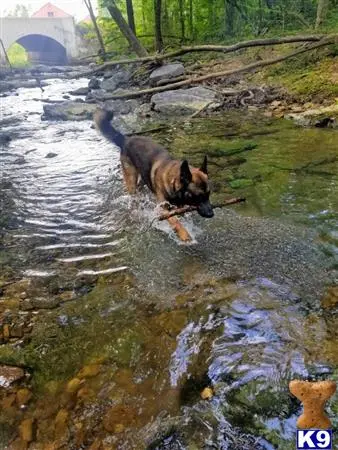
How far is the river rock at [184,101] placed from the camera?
11.1 metres

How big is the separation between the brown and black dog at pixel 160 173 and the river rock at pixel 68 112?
19.3 ft

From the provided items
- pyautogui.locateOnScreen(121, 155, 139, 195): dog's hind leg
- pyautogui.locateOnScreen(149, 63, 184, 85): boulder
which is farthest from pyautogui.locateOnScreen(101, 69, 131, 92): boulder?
pyautogui.locateOnScreen(121, 155, 139, 195): dog's hind leg

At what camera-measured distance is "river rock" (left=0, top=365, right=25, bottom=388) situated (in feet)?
8.93

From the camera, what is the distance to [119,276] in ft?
13.0

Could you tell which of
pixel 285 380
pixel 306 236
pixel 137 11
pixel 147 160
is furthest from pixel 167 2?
pixel 285 380

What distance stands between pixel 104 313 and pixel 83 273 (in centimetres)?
77

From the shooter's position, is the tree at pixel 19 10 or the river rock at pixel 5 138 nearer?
the river rock at pixel 5 138

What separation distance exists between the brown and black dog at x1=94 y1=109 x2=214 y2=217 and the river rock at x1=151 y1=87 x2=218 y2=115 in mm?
4929

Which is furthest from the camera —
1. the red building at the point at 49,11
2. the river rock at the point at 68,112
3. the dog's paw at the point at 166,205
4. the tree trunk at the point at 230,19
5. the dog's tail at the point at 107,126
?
the red building at the point at 49,11

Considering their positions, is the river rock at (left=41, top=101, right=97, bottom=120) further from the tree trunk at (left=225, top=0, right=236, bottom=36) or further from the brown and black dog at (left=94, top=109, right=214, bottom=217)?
the tree trunk at (left=225, top=0, right=236, bottom=36)

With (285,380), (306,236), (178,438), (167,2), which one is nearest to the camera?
(178,438)

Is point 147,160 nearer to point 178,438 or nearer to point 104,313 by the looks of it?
point 104,313

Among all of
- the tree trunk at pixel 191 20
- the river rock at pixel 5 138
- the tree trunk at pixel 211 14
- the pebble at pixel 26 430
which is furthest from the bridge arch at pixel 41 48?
the pebble at pixel 26 430

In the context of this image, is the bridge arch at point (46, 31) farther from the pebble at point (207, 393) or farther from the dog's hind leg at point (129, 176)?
the pebble at point (207, 393)
